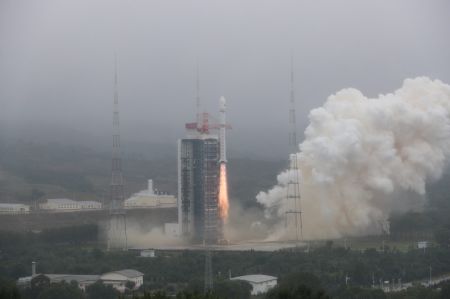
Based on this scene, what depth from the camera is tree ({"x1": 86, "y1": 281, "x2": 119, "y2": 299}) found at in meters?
Answer: 39.4

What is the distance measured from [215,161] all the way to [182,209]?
3.70 meters

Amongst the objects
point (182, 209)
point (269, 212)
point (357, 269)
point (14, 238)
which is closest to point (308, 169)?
point (269, 212)

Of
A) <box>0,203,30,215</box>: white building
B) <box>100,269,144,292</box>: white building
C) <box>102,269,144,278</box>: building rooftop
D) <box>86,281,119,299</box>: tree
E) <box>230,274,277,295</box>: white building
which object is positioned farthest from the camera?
<box>0,203,30,215</box>: white building

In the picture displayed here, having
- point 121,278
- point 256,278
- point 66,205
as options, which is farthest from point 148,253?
point 66,205

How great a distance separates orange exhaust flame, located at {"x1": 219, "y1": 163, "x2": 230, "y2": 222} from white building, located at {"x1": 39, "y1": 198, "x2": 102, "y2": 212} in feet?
48.1

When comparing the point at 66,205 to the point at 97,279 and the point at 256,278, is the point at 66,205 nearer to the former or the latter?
the point at 97,279

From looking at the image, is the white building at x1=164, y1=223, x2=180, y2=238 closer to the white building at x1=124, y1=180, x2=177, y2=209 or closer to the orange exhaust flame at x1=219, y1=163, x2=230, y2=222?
the orange exhaust flame at x1=219, y1=163, x2=230, y2=222

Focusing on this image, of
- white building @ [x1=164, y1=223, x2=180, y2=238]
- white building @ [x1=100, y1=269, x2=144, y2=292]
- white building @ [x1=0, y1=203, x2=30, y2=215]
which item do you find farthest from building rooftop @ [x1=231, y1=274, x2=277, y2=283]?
white building @ [x1=0, y1=203, x2=30, y2=215]

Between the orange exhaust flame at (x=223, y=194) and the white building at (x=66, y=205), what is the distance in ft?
48.1

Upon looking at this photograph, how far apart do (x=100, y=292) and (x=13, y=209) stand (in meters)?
22.6

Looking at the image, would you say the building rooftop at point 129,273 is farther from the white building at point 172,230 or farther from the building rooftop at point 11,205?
the building rooftop at point 11,205

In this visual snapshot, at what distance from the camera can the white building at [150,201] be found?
65438mm

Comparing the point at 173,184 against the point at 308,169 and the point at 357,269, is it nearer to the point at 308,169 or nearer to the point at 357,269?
the point at 308,169

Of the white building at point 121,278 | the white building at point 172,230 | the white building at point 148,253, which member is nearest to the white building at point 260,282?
the white building at point 121,278
